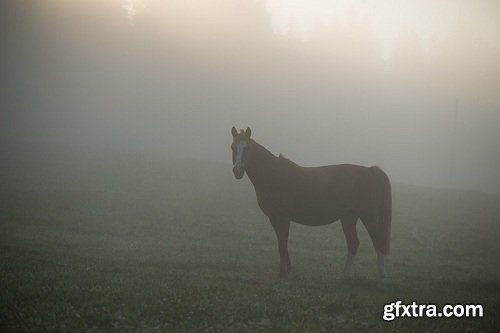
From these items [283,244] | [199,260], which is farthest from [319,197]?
[199,260]

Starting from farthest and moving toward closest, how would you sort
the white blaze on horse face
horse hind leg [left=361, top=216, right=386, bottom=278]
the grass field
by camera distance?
horse hind leg [left=361, top=216, right=386, bottom=278]
the white blaze on horse face
the grass field

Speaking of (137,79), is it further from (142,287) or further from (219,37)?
(142,287)

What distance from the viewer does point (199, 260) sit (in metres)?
17.2

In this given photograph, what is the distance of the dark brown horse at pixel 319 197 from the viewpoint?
49.4 feet

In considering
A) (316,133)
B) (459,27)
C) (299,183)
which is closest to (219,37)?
(316,133)

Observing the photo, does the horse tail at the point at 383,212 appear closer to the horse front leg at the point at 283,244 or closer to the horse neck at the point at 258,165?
the horse front leg at the point at 283,244

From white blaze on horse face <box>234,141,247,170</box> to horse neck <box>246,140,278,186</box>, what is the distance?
83cm

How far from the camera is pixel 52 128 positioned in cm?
7288

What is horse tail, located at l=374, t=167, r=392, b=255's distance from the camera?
51.5 ft

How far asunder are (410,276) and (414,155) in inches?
3054

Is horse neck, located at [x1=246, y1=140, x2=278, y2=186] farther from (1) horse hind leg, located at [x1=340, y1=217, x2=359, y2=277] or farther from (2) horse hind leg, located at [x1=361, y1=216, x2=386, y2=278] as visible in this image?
(2) horse hind leg, located at [x1=361, y1=216, x2=386, y2=278]

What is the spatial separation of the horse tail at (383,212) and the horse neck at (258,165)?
11.3 feet

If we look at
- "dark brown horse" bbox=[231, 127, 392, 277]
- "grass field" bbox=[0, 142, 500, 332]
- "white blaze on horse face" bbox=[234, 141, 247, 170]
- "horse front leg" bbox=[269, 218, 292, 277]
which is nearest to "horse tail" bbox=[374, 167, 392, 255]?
"dark brown horse" bbox=[231, 127, 392, 277]

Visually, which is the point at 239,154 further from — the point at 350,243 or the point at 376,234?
the point at 376,234
